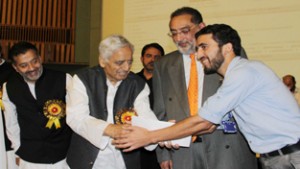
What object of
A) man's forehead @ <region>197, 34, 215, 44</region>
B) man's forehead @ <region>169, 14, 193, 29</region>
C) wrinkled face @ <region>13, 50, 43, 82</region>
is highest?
man's forehead @ <region>169, 14, 193, 29</region>

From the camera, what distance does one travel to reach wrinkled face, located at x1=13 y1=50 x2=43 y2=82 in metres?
3.25

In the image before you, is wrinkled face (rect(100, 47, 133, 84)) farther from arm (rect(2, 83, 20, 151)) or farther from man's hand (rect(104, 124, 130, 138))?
arm (rect(2, 83, 20, 151))

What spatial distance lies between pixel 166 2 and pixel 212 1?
0.78 m

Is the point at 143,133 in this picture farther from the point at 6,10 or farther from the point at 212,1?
the point at 6,10

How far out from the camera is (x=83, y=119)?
274cm

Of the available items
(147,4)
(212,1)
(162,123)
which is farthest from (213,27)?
(147,4)

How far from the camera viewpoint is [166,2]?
6.62 metres

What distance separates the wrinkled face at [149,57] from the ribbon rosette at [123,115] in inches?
70.6

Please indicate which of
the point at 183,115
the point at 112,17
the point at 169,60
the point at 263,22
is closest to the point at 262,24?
the point at 263,22

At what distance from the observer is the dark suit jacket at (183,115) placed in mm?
2863

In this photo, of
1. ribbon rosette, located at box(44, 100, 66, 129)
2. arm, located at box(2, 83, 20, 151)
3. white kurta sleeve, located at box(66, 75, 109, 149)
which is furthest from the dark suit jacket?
arm, located at box(2, 83, 20, 151)

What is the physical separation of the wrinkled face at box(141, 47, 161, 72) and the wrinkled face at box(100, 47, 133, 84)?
1.78 m

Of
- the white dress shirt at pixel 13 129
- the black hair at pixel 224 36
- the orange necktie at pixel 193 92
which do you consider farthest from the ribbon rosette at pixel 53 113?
the black hair at pixel 224 36

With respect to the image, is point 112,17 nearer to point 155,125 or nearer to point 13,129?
point 13,129
